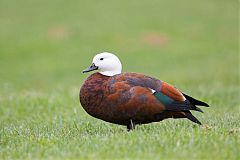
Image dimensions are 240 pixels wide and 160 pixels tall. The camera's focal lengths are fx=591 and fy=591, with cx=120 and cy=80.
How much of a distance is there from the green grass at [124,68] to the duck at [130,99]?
0.22 m

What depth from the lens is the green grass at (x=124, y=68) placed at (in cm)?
613

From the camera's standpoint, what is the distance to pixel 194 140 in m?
6.12

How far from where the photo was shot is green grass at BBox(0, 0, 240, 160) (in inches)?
241

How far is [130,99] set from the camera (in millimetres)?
7062

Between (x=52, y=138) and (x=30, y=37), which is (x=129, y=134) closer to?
(x=52, y=138)

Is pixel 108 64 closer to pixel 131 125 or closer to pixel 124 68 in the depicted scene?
pixel 131 125

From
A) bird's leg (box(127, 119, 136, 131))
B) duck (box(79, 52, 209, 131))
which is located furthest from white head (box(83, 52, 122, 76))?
bird's leg (box(127, 119, 136, 131))

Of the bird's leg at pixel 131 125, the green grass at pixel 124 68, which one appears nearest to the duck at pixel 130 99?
the bird's leg at pixel 131 125

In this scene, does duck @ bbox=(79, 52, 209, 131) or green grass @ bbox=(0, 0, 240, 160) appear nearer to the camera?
green grass @ bbox=(0, 0, 240, 160)

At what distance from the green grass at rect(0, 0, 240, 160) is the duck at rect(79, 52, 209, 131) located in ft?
0.71

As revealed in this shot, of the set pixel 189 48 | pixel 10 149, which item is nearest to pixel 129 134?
pixel 10 149

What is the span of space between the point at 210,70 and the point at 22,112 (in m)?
10.7

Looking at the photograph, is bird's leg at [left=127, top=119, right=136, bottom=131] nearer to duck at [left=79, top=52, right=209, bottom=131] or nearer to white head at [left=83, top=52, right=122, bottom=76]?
duck at [left=79, top=52, right=209, bottom=131]

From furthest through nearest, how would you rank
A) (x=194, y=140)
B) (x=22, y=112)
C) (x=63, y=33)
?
(x=63, y=33) → (x=22, y=112) → (x=194, y=140)
